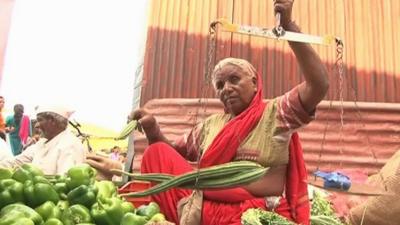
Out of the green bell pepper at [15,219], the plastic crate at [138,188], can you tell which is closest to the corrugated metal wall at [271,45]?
the plastic crate at [138,188]

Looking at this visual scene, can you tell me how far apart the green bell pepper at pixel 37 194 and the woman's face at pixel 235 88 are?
93 cm

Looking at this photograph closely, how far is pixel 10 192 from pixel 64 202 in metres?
0.21

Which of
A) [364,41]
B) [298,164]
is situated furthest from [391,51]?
[298,164]

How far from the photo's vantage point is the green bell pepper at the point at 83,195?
1949mm

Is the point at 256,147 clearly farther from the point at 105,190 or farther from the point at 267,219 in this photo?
the point at 105,190

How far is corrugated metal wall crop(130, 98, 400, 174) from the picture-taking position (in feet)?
15.1

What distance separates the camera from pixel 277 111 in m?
2.30

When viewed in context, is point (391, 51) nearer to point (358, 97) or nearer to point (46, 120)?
point (358, 97)

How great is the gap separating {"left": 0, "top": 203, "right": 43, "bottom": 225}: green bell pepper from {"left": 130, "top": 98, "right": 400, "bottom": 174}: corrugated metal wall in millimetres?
2914

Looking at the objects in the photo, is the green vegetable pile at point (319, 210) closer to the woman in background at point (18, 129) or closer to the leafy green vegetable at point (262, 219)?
the leafy green vegetable at point (262, 219)

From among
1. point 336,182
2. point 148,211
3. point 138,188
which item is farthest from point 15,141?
point 336,182

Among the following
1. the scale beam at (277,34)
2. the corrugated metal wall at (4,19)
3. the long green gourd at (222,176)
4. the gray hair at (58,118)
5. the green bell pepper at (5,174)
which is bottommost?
the green bell pepper at (5,174)

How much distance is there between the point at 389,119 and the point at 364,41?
33.3 inches

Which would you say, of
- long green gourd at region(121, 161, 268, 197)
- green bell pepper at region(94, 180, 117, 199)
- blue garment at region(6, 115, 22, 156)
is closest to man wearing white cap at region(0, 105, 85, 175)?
green bell pepper at region(94, 180, 117, 199)
